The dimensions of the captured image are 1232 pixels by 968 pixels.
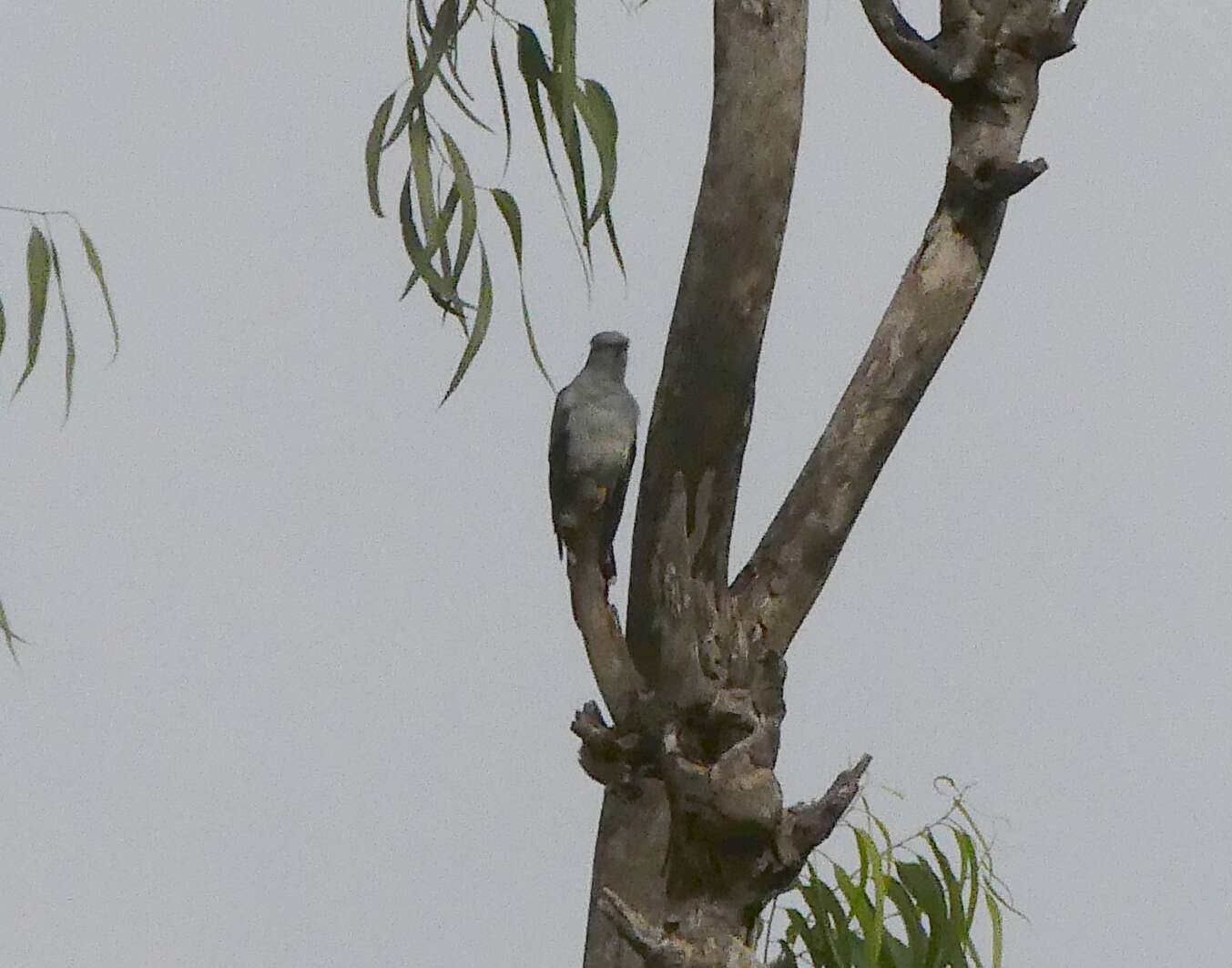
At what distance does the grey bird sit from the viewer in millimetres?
1540

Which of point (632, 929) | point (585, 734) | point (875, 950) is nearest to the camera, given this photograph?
point (632, 929)

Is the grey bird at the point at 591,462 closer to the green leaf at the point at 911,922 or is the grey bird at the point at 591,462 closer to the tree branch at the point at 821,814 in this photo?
the tree branch at the point at 821,814

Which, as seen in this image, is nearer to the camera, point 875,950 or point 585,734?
point 585,734

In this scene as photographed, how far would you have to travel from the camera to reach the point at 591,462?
157 cm

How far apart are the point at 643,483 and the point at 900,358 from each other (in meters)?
0.22

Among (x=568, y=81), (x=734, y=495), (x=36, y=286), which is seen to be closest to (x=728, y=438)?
(x=734, y=495)

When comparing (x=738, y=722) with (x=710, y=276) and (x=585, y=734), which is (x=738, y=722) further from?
(x=710, y=276)

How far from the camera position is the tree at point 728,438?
1.32 meters

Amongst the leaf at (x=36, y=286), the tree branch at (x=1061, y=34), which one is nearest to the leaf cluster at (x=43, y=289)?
the leaf at (x=36, y=286)

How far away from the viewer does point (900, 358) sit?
141cm

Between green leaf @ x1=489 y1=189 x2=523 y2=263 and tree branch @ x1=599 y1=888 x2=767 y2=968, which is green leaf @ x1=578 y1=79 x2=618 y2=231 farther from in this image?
tree branch @ x1=599 y1=888 x2=767 y2=968

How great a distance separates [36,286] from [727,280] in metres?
0.68

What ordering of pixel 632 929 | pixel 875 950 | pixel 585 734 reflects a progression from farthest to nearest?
pixel 875 950 → pixel 585 734 → pixel 632 929

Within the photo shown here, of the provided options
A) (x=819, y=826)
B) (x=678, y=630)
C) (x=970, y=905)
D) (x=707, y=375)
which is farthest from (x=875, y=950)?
(x=707, y=375)
